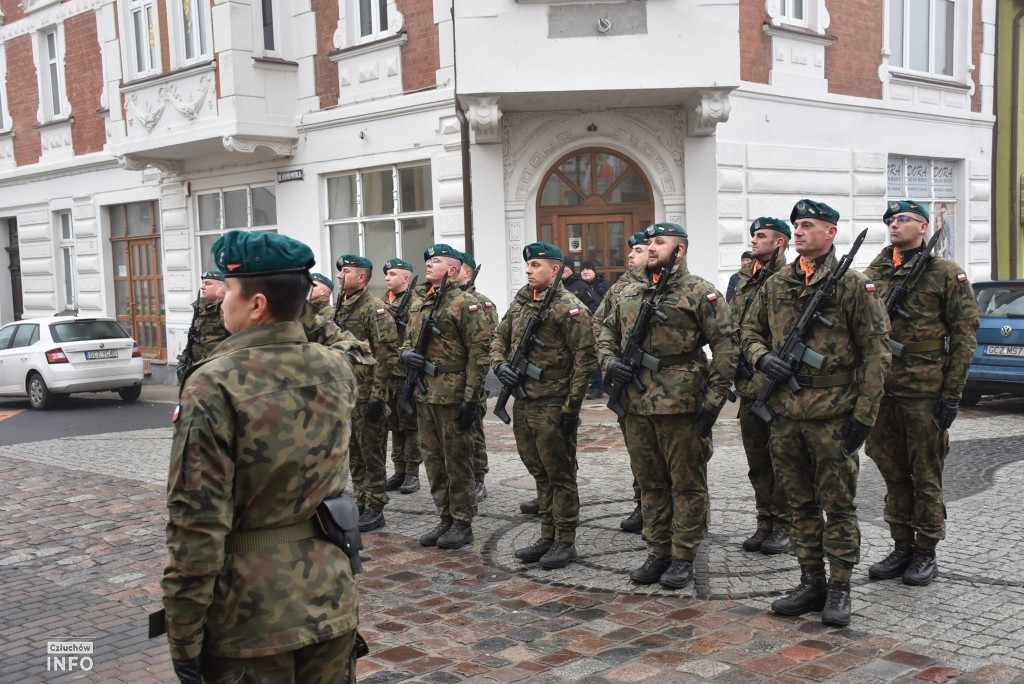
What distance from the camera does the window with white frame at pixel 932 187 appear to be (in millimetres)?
15672

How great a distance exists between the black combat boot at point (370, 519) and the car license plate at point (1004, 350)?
7912 millimetres

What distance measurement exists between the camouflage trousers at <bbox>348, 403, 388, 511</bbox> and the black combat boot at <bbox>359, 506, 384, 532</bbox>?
0.04 meters

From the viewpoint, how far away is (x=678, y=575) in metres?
5.30

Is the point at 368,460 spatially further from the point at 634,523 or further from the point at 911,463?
the point at 911,463

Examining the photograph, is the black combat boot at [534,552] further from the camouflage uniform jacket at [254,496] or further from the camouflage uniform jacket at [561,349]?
the camouflage uniform jacket at [254,496]

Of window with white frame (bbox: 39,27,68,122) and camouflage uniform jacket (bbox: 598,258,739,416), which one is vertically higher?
window with white frame (bbox: 39,27,68,122)

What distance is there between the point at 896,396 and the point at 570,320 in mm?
1985

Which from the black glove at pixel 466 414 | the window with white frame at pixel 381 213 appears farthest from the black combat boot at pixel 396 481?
the window with white frame at pixel 381 213

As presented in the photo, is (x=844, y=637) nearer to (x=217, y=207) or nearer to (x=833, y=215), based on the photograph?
(x=833, y=215)

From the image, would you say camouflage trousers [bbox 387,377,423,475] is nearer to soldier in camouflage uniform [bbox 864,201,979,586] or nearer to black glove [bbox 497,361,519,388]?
black glove [bbox 497,361,519,388]

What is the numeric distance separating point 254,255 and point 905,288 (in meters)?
4.20

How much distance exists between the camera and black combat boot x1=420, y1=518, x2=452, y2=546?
21.1ft

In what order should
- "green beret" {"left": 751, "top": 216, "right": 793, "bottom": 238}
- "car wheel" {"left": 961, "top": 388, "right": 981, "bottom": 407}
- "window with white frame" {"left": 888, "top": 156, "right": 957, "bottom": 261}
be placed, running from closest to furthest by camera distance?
"green beret" {"left": 751, "top": 216, "right": 793, "bottom": 238}, "car wheel" {"left": 961, "top": 388, "right": 981, "bottom": 407}, "window with white frame" {"left": 888, "top": 156, "right": 957, "bottom": 261}

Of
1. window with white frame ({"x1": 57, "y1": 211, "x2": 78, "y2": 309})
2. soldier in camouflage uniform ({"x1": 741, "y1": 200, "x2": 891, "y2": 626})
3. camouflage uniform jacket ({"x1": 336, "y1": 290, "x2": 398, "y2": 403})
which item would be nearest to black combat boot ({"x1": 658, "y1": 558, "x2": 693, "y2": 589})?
soldier in camouflage uniform ({"x1": 741, "y1": 200, "x2": 891, "y2": 626})
